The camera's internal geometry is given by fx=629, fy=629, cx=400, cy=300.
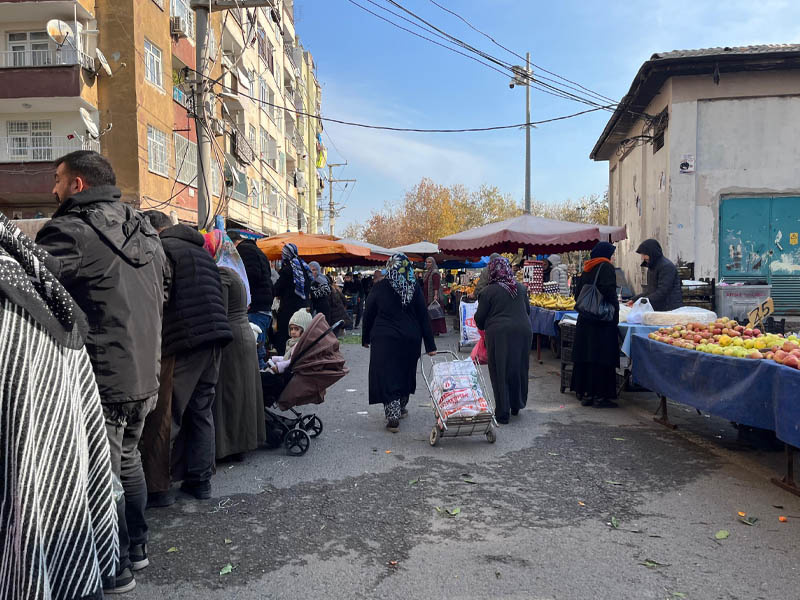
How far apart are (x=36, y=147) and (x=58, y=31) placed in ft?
13.1

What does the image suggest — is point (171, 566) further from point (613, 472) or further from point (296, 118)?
point (296, 118)

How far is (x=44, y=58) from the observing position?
20.0 metres

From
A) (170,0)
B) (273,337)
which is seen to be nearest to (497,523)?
(273,337)

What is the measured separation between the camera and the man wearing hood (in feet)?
28.5

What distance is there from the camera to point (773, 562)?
3611mm

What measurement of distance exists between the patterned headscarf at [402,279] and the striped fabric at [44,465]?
4.43 m

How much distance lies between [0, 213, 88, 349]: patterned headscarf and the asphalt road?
1.76 m

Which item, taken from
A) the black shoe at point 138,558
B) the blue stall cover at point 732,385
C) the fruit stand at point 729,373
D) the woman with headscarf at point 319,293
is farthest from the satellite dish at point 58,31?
the black shoe at point 138,558

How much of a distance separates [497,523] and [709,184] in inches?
499

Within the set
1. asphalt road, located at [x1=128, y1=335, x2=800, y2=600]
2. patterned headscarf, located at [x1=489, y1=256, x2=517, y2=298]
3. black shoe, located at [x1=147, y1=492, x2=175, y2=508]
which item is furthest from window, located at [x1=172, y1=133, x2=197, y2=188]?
black shoe, located at [x1=147, y1=492, x2=175, y2=508]

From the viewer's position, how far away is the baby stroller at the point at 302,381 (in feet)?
18.9

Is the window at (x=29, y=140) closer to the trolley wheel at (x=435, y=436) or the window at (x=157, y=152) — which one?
the window at (x=157, y=152)

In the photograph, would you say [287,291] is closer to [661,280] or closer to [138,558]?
[661,280]

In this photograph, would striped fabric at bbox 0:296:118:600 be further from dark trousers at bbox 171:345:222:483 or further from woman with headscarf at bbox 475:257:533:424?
woman with headscarf at bbox 475:257:533:424
